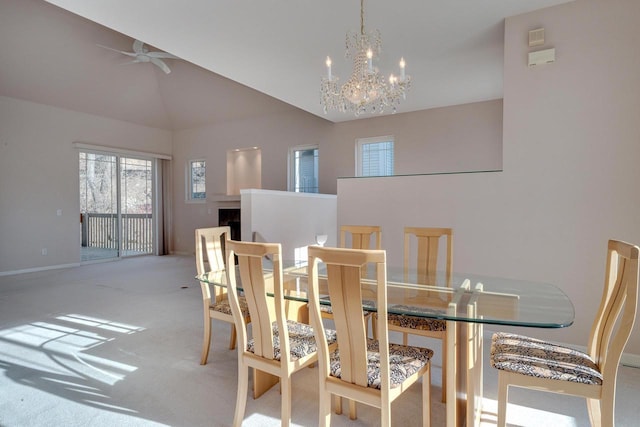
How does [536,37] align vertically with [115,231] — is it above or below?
above

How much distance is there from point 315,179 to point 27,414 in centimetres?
514

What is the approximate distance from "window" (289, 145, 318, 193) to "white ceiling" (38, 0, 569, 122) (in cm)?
238

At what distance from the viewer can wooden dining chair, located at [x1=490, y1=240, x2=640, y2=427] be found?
1.33 meters

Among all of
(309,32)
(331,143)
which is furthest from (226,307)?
(331,143)

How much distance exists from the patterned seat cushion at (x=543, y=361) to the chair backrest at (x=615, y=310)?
5 centimetres

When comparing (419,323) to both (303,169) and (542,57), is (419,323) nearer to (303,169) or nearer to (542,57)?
(542,57)

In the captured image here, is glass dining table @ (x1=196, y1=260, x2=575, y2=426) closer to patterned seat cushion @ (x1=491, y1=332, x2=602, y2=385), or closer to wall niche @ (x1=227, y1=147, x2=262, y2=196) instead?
patterned seat cushion @ (x1=491, y1=332, x2=602, y2=385)

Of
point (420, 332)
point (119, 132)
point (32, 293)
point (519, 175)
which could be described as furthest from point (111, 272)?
point (519, 175)

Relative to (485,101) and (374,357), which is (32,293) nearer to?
(374,357)

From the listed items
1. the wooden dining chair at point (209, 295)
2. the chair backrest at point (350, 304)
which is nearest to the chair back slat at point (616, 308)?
the chair backrest at point (350, 304)

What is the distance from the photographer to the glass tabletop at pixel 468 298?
1.53 meters

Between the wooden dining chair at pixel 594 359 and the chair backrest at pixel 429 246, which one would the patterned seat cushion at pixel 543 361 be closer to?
the wooden dining chair at pixel 594 359

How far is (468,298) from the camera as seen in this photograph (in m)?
1.81

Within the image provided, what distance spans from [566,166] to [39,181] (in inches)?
293
